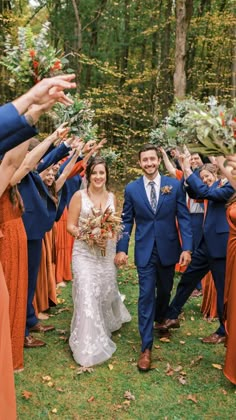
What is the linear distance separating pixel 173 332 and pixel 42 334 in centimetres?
195

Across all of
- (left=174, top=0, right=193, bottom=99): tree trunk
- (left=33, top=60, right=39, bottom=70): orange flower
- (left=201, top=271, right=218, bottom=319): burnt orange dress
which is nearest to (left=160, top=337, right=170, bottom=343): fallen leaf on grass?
(left=201, top=271, right=218, bottom=319): burnt orange dress

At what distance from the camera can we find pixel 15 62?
3.36m

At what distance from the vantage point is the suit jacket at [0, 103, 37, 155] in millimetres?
2111

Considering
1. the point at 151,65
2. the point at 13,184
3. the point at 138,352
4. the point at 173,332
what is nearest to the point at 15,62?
the point at 13,184

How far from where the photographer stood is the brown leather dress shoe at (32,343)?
18.6ft

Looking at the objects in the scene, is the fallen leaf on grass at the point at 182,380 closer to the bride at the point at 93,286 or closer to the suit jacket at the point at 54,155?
the bride at the point at 93,286

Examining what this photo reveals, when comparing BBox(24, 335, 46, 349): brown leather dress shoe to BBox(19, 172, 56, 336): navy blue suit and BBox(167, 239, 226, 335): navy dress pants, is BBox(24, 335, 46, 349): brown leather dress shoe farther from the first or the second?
BBox(167, 239, 226, 335): navy dress pants

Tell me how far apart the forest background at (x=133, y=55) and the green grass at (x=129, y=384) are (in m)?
15.1

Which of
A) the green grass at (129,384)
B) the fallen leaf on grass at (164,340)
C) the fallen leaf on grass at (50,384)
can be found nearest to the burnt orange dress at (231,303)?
the green grass at (129,384)

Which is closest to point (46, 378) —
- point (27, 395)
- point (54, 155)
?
point (27, 395)

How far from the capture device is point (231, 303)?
4734mm

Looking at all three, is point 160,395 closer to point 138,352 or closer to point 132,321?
point 138,352

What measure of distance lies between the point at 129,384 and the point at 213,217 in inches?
94.0

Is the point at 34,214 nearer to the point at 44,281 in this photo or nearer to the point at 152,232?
the point at 152,232
